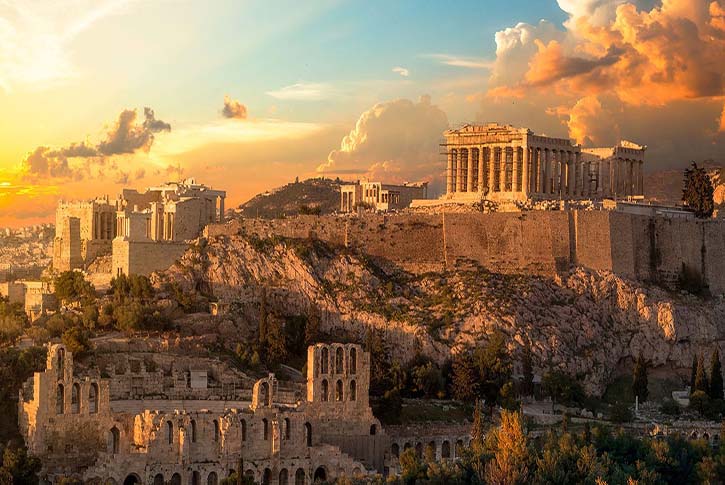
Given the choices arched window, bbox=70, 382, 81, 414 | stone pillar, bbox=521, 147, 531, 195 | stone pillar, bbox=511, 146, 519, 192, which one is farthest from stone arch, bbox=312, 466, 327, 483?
stone pillar, bbox=511, 146, 519, 192

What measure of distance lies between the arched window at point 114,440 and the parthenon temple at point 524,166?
3677cm

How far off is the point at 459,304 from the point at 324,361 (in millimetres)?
16902

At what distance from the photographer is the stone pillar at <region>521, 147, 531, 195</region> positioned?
294 ft

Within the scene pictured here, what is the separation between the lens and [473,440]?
62.3 metres

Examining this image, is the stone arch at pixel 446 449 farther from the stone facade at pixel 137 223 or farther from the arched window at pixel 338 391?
the stone facade at pixel 137 223

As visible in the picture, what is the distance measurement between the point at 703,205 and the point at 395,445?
34.0 metres

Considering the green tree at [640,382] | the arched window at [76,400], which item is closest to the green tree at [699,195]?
the green tree at [640,382]

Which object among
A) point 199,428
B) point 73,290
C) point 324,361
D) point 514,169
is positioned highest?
point 514,169

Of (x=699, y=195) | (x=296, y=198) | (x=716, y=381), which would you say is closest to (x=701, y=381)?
(x=716, y=381)

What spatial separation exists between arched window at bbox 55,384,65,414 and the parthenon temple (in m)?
38.0

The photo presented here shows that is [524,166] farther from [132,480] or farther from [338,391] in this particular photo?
[132,480]

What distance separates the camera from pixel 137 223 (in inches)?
3241

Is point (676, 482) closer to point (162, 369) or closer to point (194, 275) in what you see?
point (162, 369)

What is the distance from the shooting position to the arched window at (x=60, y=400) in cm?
5638
